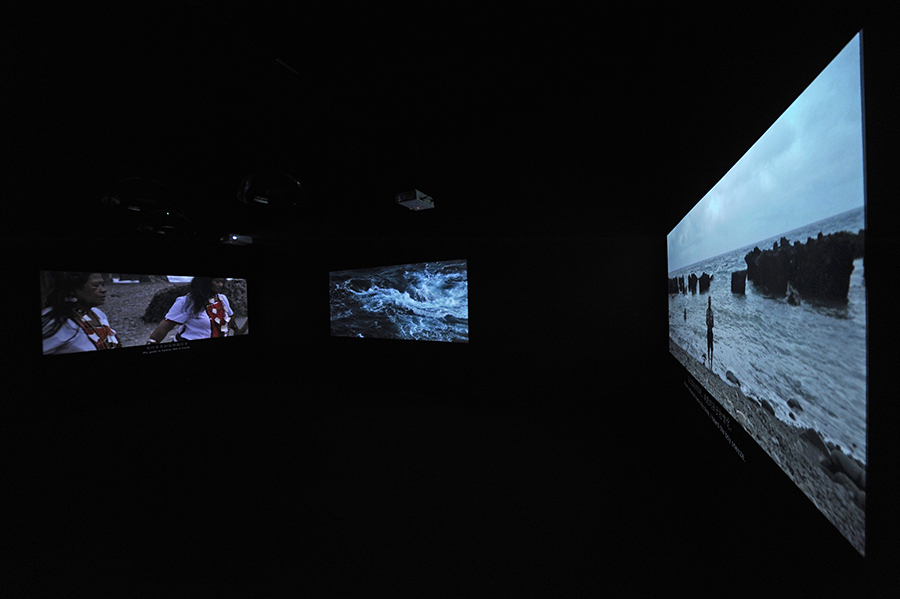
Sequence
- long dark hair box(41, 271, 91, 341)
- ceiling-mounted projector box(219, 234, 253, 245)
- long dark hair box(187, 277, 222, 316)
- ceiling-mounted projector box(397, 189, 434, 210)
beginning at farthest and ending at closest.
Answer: ceiling-mounted projector box(219, 234, 253, 245), long dark hair box(187, 277, 222, 316), long dark hair box(41, 271, 91, 341), ceiling-mounted projector box(397, 189, 434, 210)

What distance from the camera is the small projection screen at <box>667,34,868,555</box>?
70 cm

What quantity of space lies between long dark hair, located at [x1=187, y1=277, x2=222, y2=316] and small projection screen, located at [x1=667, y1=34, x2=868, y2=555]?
6.66 meters

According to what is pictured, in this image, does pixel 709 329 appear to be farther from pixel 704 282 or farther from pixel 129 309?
pixel 129 309

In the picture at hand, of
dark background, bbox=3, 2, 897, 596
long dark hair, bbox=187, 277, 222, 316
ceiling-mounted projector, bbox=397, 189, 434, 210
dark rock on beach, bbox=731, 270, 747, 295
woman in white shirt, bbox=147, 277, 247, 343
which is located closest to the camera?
dark rock on beach, bbox=731, 270, 747, 295

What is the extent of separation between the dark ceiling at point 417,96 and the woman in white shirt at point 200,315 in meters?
2.10

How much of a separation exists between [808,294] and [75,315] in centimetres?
655

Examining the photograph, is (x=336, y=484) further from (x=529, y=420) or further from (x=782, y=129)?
(x=782, y=129)

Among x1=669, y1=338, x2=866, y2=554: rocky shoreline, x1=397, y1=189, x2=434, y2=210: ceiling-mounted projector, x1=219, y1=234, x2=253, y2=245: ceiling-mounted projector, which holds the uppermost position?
x1=219, y1=234, x2=253, y2=245: ceiling-mounted projector

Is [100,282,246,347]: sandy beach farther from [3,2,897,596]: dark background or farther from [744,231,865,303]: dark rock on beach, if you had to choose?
[744,231,865,303]: dark rock on beach

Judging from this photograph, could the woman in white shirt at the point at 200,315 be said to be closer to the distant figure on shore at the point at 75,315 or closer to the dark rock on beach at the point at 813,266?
the distant figure on shore at the point at 75,315

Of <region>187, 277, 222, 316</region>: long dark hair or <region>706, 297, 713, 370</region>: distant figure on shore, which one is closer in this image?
<region>706, 297, 713, 370</region>: distant figure on shore

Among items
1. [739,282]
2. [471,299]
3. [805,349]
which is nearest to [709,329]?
[739,282]

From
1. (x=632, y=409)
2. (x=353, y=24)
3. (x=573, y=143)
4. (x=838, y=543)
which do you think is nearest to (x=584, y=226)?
(x=573, y=143)

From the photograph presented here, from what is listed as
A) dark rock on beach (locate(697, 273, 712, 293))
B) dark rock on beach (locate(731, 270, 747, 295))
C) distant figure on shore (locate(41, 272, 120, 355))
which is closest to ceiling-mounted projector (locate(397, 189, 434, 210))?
dark rock on beach (locate(697, 273, 712, 293))
